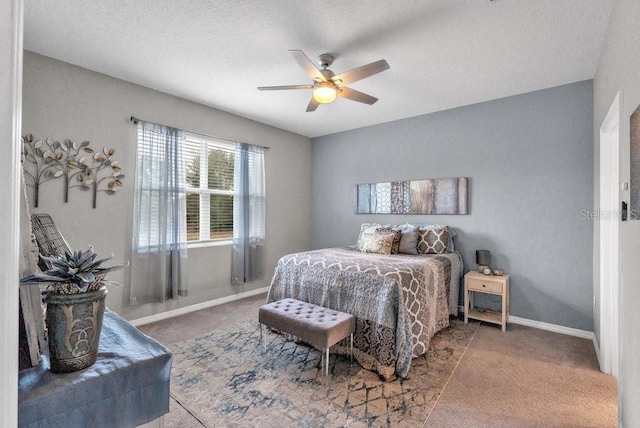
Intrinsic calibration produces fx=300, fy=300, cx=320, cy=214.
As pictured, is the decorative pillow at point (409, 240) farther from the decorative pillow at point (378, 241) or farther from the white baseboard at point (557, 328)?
the white baseboard at point (557, 328)

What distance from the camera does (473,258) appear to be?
146 inches

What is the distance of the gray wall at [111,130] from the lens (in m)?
2.71

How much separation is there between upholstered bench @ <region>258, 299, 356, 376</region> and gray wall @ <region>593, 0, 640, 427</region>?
5.22ft

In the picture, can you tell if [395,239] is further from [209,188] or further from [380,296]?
[209,188]

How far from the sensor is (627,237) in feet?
5.14

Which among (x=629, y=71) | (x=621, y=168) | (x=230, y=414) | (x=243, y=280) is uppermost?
(x=629, y=71)

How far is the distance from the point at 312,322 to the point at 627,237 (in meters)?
1.97

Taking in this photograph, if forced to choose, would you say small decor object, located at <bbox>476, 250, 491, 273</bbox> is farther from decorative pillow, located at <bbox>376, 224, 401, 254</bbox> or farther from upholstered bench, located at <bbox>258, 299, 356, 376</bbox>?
upholstered bench, located at <bbox>258, 299, 356, 376</bbox>

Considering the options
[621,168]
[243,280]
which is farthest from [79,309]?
[243,280]

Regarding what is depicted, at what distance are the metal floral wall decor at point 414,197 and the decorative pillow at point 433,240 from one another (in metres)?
0.30

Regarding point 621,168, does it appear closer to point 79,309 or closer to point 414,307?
point 414,307

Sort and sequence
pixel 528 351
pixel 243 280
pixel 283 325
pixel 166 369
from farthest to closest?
pixel 243 280 → pixel 528 351 → pixel 283 325 → pixel 166 369

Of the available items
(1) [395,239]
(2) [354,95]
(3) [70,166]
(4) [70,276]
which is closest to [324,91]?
(2) [354,95]

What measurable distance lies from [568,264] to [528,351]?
Answer: 1079mm
